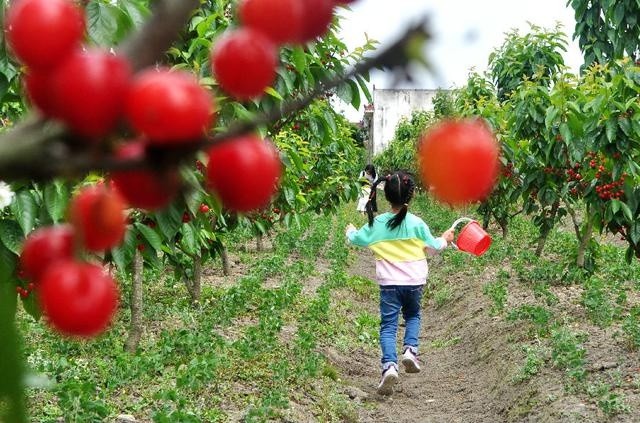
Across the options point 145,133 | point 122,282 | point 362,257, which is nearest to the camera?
point 145,133

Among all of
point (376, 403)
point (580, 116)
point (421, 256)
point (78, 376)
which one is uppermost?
point (580, 116)

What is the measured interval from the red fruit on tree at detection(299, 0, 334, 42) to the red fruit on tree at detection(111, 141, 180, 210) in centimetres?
10

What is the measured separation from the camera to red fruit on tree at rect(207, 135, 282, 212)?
390mm

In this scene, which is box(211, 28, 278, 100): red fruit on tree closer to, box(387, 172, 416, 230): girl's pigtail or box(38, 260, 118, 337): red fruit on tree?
box(38, 260, 118, 337): red fruit on tree

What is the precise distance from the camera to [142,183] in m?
0.38

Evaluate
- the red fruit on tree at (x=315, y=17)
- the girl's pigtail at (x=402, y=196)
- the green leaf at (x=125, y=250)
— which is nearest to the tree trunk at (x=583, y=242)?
the girl's pigtail at (x=402, y=196)

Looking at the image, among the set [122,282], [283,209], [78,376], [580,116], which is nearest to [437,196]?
[78,376]

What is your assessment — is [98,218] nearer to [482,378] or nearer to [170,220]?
[170,220]

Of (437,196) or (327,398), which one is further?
(327,398)

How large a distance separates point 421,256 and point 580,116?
5.31 ft

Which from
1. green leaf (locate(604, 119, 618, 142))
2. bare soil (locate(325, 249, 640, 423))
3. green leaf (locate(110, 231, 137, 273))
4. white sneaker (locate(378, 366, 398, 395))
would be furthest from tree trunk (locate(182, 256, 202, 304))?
green leaf (locate(110, 231, 137, 273))

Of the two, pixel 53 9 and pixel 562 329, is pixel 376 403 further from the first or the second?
pixel 53 9

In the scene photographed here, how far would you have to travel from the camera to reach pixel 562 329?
623cm

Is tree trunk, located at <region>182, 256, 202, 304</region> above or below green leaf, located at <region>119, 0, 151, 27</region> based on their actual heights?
above
